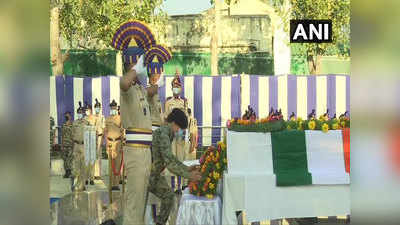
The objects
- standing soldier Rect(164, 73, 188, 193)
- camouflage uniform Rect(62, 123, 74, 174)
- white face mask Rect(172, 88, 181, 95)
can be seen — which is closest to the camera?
standing soldier Rect(164, 73, 188, 193)

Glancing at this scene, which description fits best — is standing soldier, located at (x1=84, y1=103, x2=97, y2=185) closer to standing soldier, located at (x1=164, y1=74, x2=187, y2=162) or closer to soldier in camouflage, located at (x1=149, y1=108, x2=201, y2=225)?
standing soldier, located at (x1=164, y1=74, x2=187, y2=162)

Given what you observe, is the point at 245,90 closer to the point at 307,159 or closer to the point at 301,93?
the point at 301,93

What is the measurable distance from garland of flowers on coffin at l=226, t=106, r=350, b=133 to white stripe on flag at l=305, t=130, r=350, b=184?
10 centimetres

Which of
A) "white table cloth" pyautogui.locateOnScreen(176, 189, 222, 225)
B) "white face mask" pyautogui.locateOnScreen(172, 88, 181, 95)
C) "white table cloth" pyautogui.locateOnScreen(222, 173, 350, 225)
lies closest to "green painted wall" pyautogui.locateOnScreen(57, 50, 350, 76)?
"white face mask" pyautogui.locateOnScreen(172, 88, 181, 95)

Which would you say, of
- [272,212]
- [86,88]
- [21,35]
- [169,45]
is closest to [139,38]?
[169,45]

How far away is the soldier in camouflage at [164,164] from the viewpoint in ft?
15.8

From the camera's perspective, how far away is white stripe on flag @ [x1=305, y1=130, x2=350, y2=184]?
15.4 ft

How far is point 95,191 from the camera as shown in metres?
6.11

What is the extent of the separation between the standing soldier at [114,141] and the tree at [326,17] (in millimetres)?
1809

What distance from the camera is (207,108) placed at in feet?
17.7

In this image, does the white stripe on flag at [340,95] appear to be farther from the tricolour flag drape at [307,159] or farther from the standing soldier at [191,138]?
the standing soldier at [191,138]

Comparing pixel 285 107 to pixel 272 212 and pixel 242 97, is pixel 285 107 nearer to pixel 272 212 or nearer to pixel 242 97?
pixel 242 97

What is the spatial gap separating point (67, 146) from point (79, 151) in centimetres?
14

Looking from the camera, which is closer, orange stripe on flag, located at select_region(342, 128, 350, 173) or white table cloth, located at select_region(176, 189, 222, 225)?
white table cloth, located at select_region(176, 189, 222, 225)
